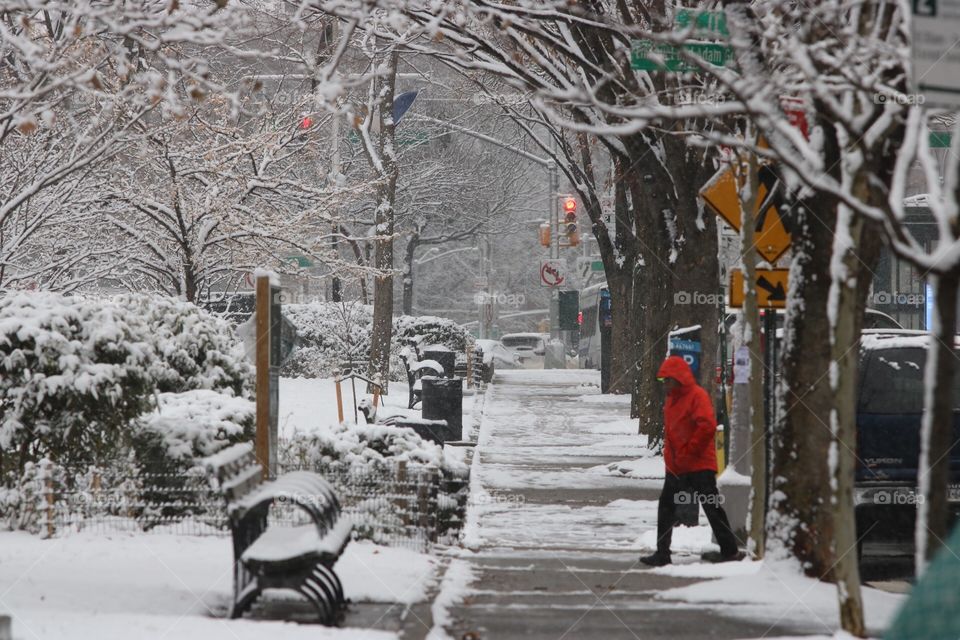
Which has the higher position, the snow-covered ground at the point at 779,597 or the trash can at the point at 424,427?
the trash can at the point at 424,427

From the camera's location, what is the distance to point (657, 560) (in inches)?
408

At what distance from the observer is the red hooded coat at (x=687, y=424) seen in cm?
1042

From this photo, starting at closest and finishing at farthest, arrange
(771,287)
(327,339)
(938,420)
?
(938,420)
(771,287)
(327,339)

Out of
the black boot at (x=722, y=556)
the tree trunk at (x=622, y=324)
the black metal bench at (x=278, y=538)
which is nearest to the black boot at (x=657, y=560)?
the black boot at (x=722, y=556)

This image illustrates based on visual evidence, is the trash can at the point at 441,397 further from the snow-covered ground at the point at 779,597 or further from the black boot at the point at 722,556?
the snow-covered ground at the point at 779,597

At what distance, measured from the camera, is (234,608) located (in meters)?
7.71

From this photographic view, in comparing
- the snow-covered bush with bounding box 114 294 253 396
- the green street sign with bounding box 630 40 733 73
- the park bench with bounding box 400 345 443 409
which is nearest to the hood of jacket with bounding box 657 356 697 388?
the green street sign with bounding box 630 40 733 73

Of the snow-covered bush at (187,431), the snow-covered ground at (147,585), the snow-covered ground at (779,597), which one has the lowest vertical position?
the snow-covered ground at (779,597)

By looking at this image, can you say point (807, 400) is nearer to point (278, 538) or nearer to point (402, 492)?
point (402, 492)

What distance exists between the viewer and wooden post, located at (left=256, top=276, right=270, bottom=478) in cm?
966

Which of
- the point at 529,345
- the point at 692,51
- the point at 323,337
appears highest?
the point at 692,51

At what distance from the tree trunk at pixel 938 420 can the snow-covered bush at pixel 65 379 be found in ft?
23.3

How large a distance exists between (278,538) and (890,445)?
5.46 m

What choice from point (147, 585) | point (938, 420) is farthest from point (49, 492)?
point (938, 420)
